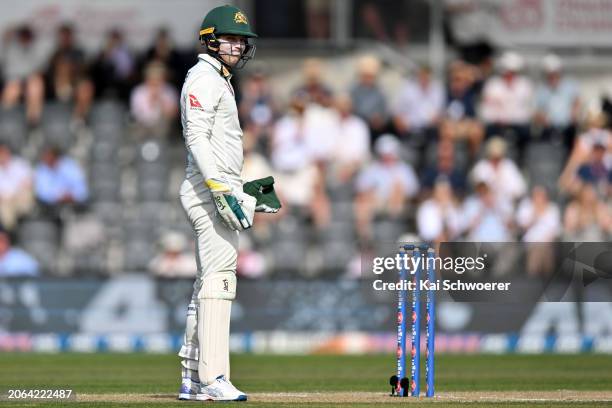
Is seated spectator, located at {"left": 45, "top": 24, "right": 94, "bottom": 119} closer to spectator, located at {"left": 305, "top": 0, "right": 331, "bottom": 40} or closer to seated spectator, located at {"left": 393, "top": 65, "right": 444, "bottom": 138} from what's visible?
spectator, located at {"left": 305, "top": 0, "right": 331, "bottom": 40}

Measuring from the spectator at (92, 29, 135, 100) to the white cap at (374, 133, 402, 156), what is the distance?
3.31 m

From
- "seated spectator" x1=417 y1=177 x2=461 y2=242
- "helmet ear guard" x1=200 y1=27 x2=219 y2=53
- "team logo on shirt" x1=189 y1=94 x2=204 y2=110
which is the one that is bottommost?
"team logo on shirt" x1=189 y1=94 x2=204 y2=110

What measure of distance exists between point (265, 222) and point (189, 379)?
915cm

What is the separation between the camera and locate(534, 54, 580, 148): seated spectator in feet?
64.0

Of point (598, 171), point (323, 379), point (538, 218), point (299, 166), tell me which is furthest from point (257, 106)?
point (323, 379)

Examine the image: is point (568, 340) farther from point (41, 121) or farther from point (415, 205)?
point (41, 121)

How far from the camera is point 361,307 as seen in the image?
17.6 m

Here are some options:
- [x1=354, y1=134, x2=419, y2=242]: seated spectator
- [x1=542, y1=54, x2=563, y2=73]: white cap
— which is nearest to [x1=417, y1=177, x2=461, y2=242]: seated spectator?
[x1=354, y1=134, x2=419, y2=242]: seated spectator

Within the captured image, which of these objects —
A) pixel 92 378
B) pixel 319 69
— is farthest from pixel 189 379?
pixel 319 69

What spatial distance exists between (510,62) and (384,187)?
99.5 inches

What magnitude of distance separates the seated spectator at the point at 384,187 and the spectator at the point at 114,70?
3296mm

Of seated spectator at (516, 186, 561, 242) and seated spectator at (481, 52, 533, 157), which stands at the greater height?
seated spectator at (481, 52, 533, 157)

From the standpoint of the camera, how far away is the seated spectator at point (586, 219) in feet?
58.8

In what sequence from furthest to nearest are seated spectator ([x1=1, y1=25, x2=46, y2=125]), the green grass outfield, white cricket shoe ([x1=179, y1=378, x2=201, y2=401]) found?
1. seated spectator ([x1=1, y1=25, x2=46, y2=125])
2. the green grass outfield
3. white cricket shoe ([x1=179, y1=378, x2=201, y2=401])
